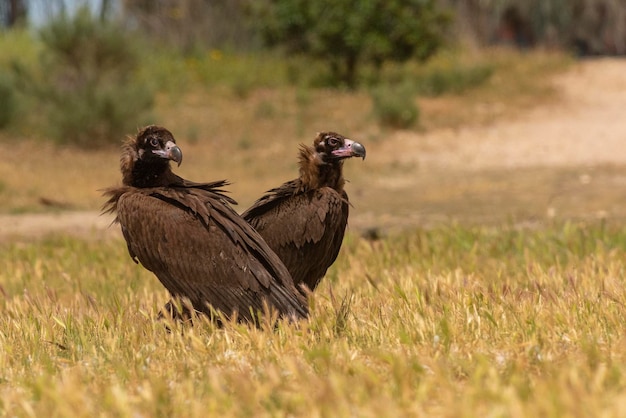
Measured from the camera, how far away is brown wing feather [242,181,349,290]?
5.84m

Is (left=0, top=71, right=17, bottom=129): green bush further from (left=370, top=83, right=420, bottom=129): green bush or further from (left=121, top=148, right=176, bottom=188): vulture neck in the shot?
(left=121, top=148, right=176, bottom=188): vulture neck

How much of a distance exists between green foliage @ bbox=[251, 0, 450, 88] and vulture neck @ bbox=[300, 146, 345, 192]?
17.7 meters

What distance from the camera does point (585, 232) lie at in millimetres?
8875

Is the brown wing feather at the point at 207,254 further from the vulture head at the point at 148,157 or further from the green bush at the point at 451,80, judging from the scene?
the green bush at the point at 451,80

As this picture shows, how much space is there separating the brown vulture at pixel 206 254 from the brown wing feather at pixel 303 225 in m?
0.61

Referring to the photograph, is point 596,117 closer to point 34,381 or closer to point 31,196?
point 31,196

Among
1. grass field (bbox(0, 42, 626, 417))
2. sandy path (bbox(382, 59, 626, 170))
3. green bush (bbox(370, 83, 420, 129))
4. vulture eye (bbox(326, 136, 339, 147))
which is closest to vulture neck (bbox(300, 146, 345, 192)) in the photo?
vulture eye (bbox(326, 136, 339, 147))

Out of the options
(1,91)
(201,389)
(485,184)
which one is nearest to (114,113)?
(1,91)

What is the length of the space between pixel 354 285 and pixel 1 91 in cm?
1552

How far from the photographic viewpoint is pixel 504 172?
16.2 m

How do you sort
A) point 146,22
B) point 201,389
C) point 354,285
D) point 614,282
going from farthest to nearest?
1. point 146,22
2. point 354,285
3. point 614,282
4. point 201,389

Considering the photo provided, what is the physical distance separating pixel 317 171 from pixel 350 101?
56.1ft

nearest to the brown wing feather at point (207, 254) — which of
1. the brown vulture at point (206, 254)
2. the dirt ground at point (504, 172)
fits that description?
the brown vulture at point (206, 254)

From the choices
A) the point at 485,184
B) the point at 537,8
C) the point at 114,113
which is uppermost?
the point at 537,8
